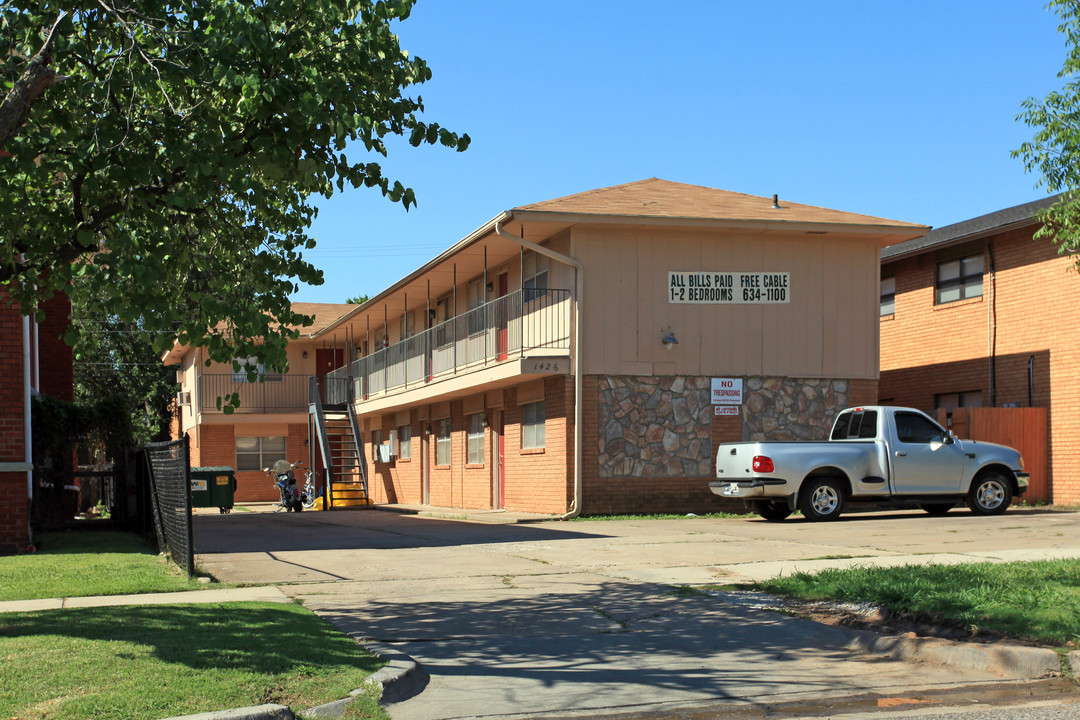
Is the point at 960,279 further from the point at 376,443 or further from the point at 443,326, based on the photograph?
the point at 376,443

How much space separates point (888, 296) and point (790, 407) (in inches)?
291

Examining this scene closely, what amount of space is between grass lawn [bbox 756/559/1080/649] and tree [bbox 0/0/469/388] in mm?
4761

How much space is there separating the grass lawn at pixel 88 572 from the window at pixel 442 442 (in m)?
14.6

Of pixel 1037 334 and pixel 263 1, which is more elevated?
pixel 263 1

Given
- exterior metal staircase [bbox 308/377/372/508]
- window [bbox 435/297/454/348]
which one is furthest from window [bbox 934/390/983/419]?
exterior metal staircase [bbox 308/377/372/508]

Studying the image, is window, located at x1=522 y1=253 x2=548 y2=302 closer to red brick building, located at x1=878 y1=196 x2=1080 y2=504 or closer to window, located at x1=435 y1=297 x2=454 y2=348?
window, located at x1=435 y1=297 x2=454 y2=348

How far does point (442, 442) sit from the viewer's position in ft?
100

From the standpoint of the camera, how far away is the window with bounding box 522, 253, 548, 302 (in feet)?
76.2

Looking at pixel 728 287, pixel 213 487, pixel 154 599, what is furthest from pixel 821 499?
pixel 213 487

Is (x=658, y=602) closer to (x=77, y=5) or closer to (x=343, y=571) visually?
(x=343, y=571)

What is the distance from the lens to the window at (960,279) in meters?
24.9

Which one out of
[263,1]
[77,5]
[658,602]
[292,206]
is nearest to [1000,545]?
[658,602]

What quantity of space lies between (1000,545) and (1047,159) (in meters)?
6.28

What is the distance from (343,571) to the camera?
1202cm
